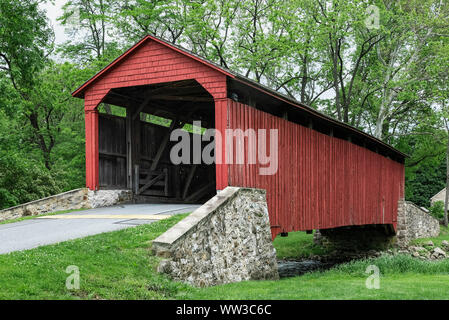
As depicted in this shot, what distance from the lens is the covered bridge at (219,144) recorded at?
10812 mm

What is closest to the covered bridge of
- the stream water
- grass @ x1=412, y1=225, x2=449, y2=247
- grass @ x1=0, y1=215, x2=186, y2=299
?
the stream water

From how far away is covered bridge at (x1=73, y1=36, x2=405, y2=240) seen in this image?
10812 mm

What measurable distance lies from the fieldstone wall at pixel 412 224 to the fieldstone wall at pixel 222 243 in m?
13.6

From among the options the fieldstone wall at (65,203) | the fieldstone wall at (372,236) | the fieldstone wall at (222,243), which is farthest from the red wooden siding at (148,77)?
the fieldstone wall at (372,236)

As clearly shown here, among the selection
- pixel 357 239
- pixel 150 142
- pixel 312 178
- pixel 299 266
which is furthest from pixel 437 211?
pixel 150 142

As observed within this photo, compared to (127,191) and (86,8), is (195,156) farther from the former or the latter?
(86,8)

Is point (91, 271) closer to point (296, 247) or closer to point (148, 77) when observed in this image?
Answer: point (148, 77)

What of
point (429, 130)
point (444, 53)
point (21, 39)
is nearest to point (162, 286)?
point (21, 39)

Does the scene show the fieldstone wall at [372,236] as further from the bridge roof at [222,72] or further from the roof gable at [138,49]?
the roof gable at [138,49]

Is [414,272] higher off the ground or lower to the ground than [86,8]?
lower

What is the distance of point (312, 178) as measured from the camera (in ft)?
44.4

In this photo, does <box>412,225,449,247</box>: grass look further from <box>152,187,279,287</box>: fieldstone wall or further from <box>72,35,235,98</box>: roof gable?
<box>72,35,235,98</box>: roof gable

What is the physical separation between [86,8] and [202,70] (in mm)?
18667

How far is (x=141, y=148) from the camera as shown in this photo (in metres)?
15.0
